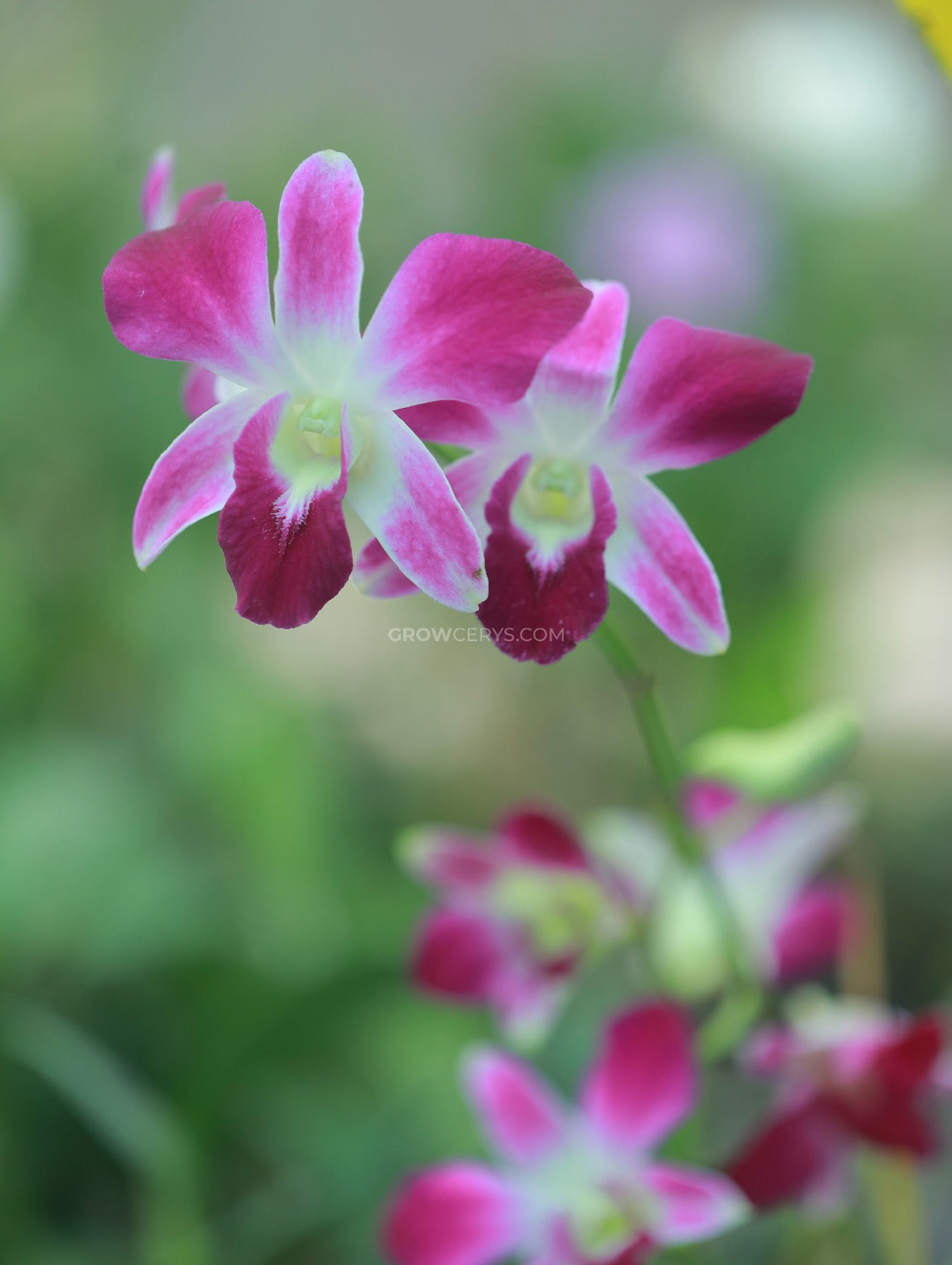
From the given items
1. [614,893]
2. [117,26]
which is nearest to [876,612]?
[614,893]

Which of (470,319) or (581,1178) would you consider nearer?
(470,319)

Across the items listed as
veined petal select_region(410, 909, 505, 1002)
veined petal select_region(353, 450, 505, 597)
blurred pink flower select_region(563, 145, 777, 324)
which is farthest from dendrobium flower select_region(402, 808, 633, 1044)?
blurred pink flower select_region(563, 145, 777, 324)

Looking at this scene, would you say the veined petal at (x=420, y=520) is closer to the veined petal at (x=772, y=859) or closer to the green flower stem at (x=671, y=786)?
the green flower stem at (x=671, y=786)

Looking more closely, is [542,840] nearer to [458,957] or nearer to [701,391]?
[458,957]

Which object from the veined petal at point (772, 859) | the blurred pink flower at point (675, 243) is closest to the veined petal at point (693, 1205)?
the veined petal at point (772, 859)

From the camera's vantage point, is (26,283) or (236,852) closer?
(236,852)

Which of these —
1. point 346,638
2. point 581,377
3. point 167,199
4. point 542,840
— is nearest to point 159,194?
point 167,199

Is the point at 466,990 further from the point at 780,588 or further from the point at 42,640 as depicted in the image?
the point at 780,588
